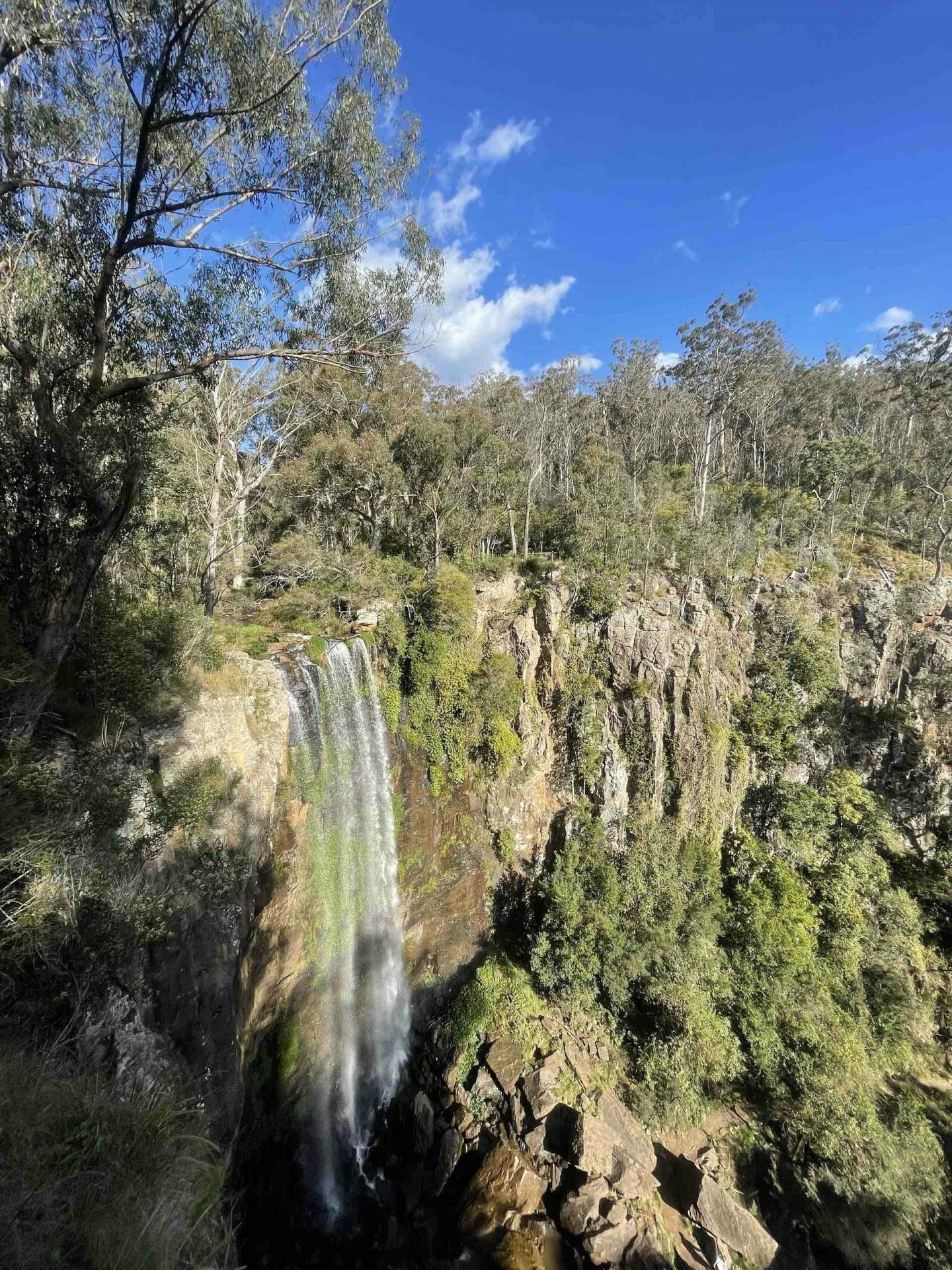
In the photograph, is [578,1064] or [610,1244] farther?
[578,1064]

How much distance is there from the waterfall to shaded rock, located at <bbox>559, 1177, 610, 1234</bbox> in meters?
4.69

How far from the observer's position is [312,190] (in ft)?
24.7

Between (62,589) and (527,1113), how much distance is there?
13.9 metres

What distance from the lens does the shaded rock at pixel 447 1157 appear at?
10508mm

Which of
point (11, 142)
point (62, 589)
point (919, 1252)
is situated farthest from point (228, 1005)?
point (919, 1252)

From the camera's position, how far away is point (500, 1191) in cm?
990

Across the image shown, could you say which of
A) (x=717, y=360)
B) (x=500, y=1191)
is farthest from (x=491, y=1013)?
(x=717, y=360)

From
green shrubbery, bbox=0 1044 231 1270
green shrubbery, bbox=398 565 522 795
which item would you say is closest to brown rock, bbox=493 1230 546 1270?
green shrubbery, bbox=0 1044 231 1270

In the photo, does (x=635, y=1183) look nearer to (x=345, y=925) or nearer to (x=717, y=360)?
(x=345, y=925)

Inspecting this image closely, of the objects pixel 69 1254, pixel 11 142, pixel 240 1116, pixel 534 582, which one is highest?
pixel 11 142

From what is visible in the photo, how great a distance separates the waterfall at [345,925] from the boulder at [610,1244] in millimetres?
5229

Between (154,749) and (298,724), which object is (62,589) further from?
(298,724)

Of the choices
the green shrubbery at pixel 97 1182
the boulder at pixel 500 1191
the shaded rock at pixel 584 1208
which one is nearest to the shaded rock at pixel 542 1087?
the boulder at pixel 500 1191

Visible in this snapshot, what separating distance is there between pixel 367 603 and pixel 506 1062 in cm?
1348
